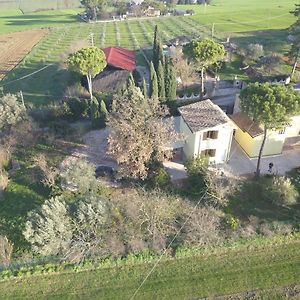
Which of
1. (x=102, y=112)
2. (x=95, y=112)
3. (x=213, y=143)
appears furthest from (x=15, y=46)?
(x=213, y=143)

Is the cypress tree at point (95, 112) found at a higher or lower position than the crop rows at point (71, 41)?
higher

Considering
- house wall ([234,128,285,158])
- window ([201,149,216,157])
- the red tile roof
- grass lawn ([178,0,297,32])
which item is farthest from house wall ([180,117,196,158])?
grass lawn ([178,0,297,32])

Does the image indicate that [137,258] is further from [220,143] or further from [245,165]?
[245,165]

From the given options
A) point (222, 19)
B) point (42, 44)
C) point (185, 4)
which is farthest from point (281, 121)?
point (185, 4)

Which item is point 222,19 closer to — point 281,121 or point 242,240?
point 281,121

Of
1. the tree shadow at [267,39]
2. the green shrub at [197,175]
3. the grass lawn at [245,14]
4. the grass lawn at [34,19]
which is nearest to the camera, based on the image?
the green shrub at [197,175]

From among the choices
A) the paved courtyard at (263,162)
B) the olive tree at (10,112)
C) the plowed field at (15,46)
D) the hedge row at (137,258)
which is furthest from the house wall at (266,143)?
the plowed field at (15,46)

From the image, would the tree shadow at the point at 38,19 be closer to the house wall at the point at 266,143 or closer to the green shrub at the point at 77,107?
the green shrub at the point at 77,107

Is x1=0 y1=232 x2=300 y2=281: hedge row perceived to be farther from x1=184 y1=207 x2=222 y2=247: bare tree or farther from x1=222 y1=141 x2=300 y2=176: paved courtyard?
x1=222 y1=141 x2=300 y2=176: paved courtyard

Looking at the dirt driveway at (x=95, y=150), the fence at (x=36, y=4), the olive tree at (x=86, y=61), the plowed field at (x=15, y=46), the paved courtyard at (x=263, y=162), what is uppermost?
the olive tree at (x=86, y=61)
